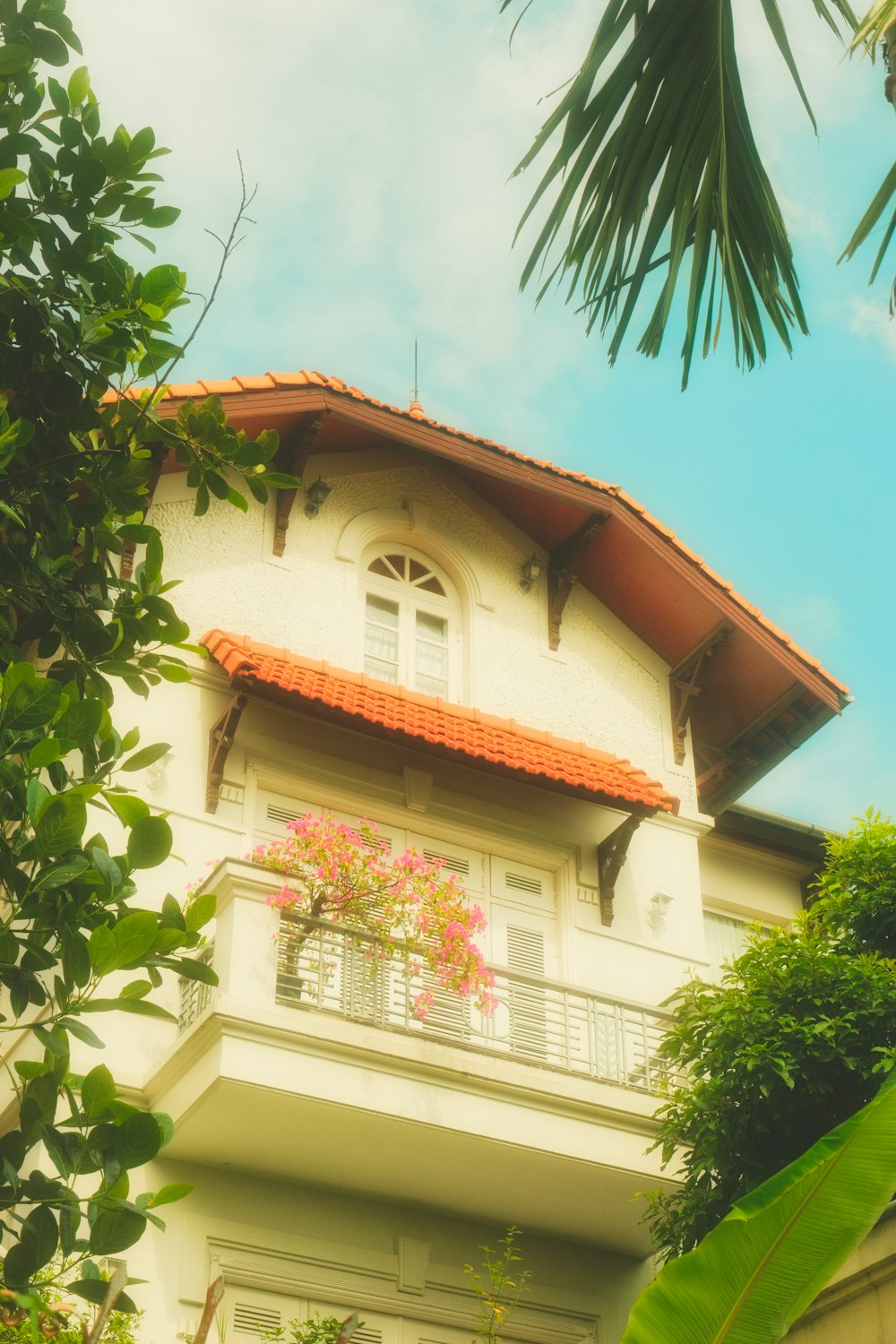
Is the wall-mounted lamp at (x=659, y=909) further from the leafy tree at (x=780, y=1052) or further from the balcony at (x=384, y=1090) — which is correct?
the leafy tree at (x=780, y=1052)

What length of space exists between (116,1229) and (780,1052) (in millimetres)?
6158

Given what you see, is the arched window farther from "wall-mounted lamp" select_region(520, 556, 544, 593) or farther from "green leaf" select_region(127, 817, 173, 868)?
"green leaf" select_region(127, 817, 173, 868)

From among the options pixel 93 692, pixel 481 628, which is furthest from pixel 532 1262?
pixel 93 692

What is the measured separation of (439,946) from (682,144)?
20.6 ft

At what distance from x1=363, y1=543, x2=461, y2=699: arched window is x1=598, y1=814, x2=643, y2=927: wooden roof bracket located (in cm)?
193

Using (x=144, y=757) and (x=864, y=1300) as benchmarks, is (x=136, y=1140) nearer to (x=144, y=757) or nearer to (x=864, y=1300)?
(x=144, y=757)

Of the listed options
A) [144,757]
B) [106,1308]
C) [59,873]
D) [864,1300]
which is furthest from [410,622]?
[106,1308]

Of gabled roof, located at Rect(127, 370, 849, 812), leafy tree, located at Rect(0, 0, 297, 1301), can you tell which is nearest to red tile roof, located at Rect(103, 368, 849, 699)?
gabled roof, located at Rect(127, 370, 849, 812)

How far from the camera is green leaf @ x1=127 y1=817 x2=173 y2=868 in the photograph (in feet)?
16.0

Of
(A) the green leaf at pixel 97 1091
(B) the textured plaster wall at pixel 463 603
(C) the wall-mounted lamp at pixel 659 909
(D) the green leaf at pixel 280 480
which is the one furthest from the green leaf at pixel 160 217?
(C) the wall-mounted lamp at pixel 659 909

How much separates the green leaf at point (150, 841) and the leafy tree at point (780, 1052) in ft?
19.1

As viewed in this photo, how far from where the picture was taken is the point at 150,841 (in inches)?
193

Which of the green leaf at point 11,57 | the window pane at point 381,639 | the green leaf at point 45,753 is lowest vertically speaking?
the green leaf at point 45,753

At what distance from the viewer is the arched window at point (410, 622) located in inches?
553
